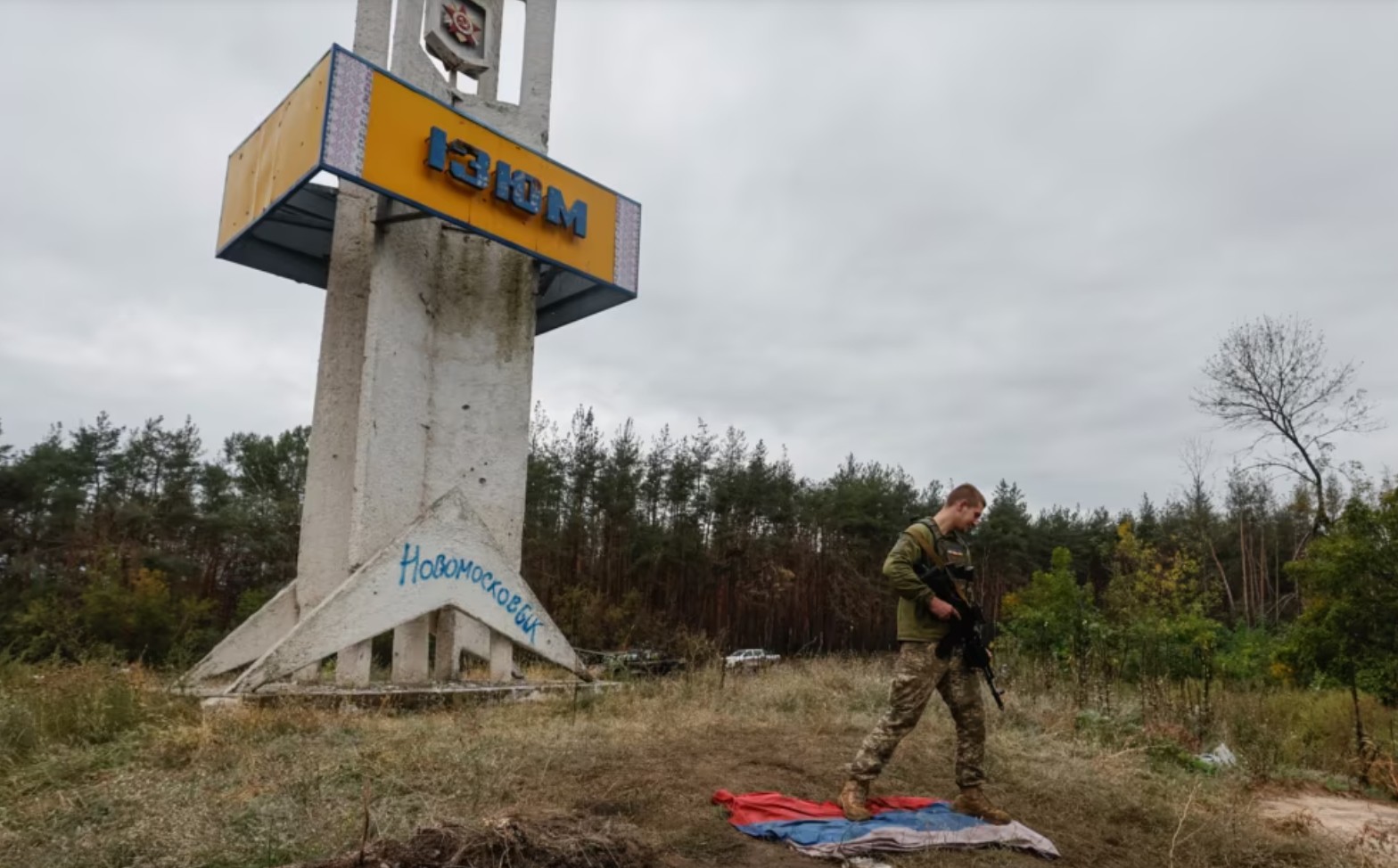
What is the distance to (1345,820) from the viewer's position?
7.73m

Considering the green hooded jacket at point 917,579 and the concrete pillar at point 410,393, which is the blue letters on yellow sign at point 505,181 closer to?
the concrete pillar at point 410,393

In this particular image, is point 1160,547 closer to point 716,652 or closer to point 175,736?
point 716,652

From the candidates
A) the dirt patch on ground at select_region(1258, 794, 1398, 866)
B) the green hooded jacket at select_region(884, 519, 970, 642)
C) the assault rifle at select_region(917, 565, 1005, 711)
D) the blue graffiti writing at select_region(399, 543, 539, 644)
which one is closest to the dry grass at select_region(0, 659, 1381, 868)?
the dirt patch on ground at select_region(1258, 794, 1398, 866)

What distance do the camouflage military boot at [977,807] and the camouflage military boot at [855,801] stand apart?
618mm

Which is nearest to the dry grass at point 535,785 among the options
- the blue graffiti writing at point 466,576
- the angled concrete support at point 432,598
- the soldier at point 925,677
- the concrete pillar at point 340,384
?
the soldier at point 925,677

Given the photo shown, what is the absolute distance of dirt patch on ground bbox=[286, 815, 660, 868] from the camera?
11.5 ft

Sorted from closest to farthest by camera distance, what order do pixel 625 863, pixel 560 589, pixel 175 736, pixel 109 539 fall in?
pixel 625 863, pixel 175 736, pixel 560 589, pixel 109 539

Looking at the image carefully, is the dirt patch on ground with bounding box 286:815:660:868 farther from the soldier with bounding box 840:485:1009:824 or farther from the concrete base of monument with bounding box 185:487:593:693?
the concrete base of monument with bounding box 185:487:593:693

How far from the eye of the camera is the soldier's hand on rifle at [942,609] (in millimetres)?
5316

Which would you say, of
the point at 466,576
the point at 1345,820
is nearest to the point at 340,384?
the point at 466,576

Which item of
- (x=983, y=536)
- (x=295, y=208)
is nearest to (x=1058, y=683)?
(x=295, y=208)

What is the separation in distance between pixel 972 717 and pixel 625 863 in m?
2.64

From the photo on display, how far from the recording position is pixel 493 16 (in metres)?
13.3

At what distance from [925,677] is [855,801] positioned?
86 centimetres
